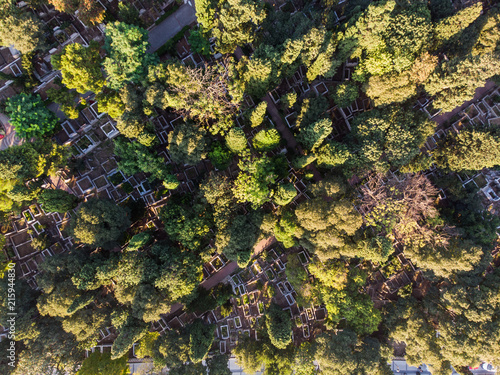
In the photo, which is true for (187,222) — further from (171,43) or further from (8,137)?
(8,137)

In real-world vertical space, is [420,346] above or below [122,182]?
below

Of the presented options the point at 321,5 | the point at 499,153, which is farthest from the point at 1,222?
the point at 499,153

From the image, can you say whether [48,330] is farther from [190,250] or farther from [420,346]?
[420,346]

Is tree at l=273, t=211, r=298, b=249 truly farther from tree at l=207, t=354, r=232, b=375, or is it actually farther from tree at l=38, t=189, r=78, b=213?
tree at l=38, t=189, r=78, b=213

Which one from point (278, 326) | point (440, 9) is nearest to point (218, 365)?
point (278, 326)

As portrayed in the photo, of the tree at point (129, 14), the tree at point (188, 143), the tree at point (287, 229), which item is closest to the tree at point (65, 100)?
Result: the tree at point (129, 14)

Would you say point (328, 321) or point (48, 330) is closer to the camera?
point (48, 330)

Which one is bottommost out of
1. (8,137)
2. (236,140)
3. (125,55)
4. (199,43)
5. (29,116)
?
(236,140)
